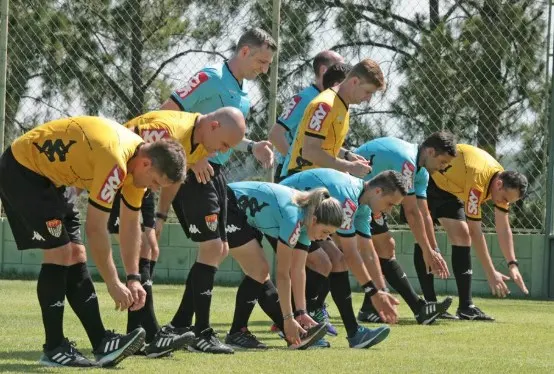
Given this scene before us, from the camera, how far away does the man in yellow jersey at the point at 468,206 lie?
1053cm

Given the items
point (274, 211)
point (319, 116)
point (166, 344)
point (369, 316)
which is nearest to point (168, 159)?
point (166, 344)

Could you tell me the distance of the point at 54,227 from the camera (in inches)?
252

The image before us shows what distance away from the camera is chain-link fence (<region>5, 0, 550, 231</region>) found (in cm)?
1309

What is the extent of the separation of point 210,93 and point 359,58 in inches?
199

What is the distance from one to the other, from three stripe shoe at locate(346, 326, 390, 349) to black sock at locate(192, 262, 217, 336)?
102 centimetres

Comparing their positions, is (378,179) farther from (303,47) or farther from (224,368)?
(303,47)

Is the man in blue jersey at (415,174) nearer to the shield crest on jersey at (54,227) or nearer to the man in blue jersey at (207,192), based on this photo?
the man in blue jersey at (207,192)

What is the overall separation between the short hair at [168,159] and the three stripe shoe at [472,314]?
4.75m

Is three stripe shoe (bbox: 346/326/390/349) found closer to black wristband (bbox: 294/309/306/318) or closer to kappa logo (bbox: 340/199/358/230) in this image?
black wristband (bbox: 294/309/306/318)

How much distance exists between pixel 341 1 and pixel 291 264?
6039mm

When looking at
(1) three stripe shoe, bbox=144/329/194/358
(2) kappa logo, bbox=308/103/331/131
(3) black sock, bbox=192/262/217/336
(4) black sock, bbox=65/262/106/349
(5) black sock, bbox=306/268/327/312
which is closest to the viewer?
(4) black sock, bbox=65/262/106/349

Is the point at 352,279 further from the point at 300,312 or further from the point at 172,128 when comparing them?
the point at 172,128

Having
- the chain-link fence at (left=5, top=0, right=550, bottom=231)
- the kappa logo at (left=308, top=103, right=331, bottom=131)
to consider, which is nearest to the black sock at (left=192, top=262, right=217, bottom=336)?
the kappa logo at (left=308, top=103, right=331, bottom=131)

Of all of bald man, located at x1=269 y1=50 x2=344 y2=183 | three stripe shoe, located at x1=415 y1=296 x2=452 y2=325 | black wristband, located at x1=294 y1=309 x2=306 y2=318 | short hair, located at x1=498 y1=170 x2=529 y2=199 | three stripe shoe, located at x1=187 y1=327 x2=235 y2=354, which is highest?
bald man, located at x1=269 y1=50 x2=344 y2=183
